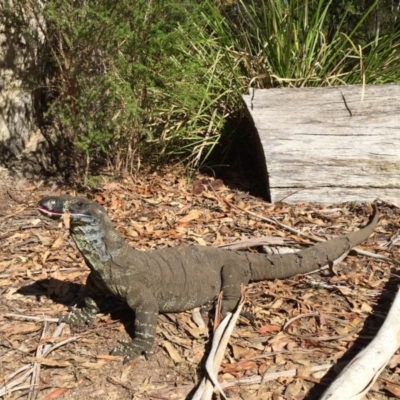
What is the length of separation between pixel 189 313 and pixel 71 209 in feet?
4.18

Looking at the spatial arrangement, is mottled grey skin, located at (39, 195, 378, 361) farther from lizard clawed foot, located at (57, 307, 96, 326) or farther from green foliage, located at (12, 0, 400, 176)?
green foliage, located at (12, 0, 400, 176)

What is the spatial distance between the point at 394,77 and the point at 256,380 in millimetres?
5011

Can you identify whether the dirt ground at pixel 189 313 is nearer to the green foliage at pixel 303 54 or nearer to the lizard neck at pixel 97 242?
the lizard neck at pixel 97 242

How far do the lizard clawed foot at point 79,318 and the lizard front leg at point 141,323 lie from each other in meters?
0.37

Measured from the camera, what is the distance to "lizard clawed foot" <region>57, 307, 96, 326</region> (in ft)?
13.2

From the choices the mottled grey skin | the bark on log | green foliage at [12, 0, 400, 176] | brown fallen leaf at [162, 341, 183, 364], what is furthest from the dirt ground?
green foliage at [12, 0, 400, 176]

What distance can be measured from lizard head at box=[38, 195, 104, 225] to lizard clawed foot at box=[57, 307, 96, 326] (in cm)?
80

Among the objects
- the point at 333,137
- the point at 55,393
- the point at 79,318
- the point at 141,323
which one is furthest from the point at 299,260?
the point at 55,393

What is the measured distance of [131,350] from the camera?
12.0 feet

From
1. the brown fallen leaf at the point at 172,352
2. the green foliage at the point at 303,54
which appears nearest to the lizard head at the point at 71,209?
the brown fallen leaf at the point at 172,352

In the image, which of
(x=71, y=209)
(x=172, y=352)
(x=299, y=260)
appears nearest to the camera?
(x=71, y=209)

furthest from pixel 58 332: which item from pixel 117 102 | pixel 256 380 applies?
pixel 117 102

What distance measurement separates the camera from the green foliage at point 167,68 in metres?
6.01

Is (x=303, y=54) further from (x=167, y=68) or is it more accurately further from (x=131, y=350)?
(x=131, y=350)
